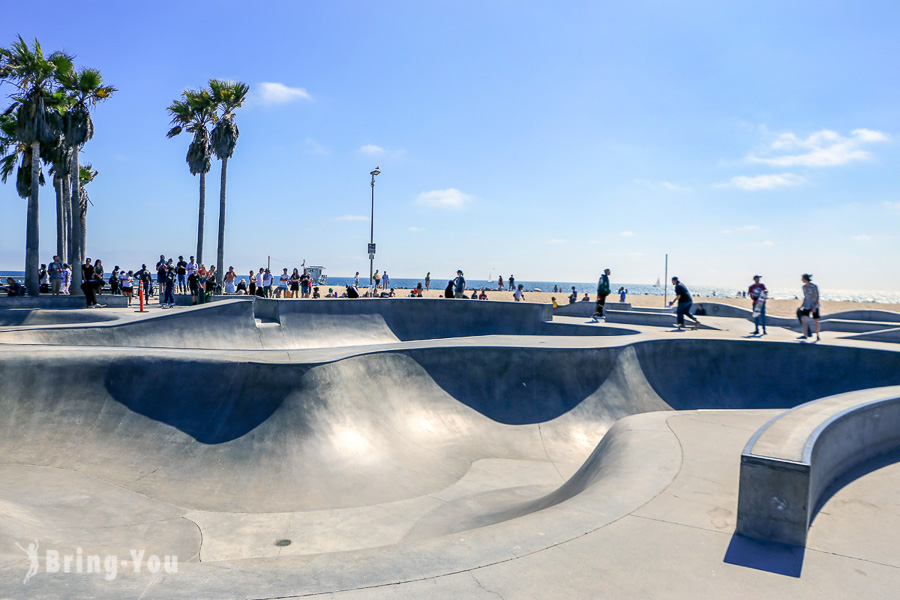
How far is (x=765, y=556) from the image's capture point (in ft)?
11.0

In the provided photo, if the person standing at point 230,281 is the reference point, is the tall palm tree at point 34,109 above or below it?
above

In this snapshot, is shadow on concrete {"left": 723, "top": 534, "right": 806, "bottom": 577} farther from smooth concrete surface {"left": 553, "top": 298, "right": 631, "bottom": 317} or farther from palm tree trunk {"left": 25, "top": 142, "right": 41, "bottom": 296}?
palm tree trunk {"left": 25, "top": 142, "right": 41, "bottom": 296}

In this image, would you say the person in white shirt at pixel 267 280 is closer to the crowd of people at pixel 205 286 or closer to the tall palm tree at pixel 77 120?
the crowd of people at pixel 205 286

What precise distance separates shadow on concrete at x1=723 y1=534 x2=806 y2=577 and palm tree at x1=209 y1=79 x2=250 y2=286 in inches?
1160

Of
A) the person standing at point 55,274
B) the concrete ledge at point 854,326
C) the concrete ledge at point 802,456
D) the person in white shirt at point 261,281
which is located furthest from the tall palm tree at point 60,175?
the concrete ledge at point 854,326

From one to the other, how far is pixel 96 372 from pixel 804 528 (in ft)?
32.6

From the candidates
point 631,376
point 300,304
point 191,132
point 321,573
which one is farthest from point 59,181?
point 321,573

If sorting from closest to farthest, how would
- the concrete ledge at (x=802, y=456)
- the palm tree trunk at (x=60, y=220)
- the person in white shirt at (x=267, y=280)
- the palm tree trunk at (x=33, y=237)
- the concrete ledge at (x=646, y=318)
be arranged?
the concrete ledge at (x=802, y=456)
the concrete ledge at (x=646, y=318)
the palm tree trunk at (x=33, y=237)
the person in white shirt at (x=267, y=280)
the palm tree trunk at (x=60, y=220)

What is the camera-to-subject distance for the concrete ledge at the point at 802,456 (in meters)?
3.50

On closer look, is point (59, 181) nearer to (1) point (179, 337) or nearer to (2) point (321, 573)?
(1) point (179, 337)

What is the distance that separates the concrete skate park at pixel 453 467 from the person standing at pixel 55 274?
8624mm

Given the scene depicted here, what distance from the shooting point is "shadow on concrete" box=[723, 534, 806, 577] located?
3213mm

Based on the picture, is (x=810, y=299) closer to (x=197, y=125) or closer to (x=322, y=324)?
(x=322, y=324)

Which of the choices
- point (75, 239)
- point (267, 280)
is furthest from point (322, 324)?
point (75, 239)
